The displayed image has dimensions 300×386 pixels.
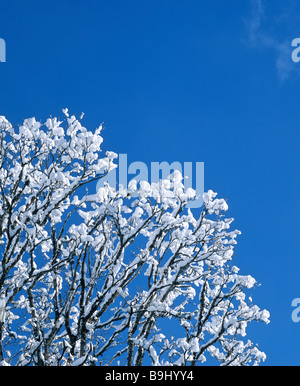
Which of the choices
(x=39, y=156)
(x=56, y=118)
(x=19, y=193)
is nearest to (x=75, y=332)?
(x=19, y=193)

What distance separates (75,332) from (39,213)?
270 centimetres

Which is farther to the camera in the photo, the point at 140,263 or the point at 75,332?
the point at 140,263

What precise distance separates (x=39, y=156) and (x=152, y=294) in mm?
4270

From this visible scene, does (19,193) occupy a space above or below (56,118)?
below

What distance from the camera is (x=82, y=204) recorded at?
10281 mm

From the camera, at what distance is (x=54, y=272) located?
9.84 meters

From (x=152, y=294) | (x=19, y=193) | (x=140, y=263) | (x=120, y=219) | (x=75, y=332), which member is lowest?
(x=75, y=332)

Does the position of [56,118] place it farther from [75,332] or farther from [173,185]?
[75,332]
